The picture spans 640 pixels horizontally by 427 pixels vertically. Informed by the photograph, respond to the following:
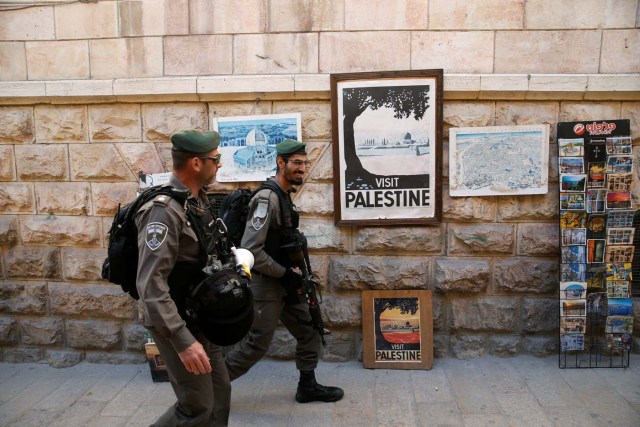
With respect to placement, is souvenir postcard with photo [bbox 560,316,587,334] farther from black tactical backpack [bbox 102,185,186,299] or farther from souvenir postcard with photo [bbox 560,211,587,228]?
black tactical backpack [bbox 102,185,186,299]

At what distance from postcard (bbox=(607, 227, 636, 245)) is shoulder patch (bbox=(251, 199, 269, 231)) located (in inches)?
128

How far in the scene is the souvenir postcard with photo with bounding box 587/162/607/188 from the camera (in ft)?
14.8

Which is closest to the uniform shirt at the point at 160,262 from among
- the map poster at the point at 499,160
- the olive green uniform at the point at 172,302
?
the olive green uniform at the point at 172,302

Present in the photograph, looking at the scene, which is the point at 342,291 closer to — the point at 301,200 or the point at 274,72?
the point at 301,200

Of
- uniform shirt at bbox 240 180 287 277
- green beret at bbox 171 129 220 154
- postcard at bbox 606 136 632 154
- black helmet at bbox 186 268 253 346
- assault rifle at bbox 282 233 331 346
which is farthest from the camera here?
postcard at bbox 606 136 632 154

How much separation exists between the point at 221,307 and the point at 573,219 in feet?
11.6

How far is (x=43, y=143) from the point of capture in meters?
4.99

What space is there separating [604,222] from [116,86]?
489 centimetres

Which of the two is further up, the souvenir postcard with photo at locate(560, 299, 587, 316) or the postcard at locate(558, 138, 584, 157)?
the postcard at locate(558, 138, 584, 157)

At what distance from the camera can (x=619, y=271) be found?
4.57 m

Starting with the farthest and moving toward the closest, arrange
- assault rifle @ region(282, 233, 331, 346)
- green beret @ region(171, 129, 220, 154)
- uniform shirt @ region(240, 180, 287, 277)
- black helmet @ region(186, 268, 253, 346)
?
assault rifle @ region(282, 233, 331, 346), uniform shirt @ region(240, 180, 287, 277), green beret @ region(171, 129, 220, 154), black helmet @ region(186, 268, 253, 346)

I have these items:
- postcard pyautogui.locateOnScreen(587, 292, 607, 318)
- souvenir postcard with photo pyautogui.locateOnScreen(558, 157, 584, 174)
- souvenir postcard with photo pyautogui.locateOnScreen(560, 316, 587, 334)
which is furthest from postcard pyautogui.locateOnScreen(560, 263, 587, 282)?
souvenir postcard with photo pyautogui.locateOnScreen(558, 157, 584, 174)

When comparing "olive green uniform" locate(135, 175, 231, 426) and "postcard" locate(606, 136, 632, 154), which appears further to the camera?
"postcard" locate(606, 136, 632, 154)

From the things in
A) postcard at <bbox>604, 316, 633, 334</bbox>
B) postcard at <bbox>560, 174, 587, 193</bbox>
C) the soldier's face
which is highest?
the soldier's face
